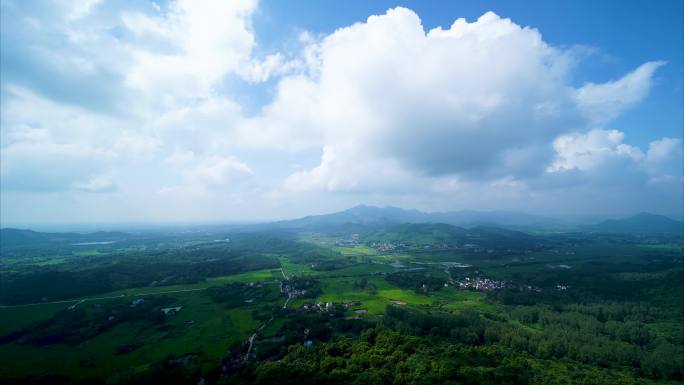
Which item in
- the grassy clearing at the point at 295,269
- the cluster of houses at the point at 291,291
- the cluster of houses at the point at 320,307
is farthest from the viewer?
the grassy clearing at the point at 295,269

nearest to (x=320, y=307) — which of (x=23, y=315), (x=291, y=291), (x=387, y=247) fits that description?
(x=291, y=291)

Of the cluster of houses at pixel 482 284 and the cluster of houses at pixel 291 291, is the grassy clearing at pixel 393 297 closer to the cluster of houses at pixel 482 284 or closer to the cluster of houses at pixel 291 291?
the cluster of houses at pixel 482 284

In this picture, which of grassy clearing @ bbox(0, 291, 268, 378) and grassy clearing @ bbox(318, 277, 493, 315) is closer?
grassy clearing @ bbox(0, 291, 268, 378)

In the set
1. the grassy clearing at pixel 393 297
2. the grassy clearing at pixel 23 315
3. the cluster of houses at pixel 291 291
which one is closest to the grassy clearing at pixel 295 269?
the cluster of houses at pixel 291 291

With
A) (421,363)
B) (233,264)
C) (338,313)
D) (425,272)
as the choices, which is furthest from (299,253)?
(421,363)

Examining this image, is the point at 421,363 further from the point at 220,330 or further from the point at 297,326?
the point at 220,330

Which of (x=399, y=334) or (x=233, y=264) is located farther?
(x=233, y=264)

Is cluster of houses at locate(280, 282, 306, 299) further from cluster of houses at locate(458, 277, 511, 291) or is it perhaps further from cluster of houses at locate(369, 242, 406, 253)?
cluster of houses at locate(369, 242, 406, 253)

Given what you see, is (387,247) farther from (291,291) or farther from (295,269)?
(291,291)

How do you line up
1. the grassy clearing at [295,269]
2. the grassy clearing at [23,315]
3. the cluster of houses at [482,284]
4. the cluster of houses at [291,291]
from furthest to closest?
1. the grassy clearing at [295,269]
2. the cluster of houses at [482,284]
3. the cluster of houses at [291,291]
4. the grassy clearing at [23,315]

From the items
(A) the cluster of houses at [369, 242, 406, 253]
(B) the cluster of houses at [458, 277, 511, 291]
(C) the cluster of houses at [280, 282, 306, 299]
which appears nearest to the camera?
(C) the cluster of houses at [280, 282, 306, 299]

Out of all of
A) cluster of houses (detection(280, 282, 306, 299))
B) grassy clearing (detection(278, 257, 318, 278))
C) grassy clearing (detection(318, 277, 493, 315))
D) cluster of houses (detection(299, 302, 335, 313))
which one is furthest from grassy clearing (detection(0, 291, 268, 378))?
grassy clearing (detection(278, 257, 318, 278))
